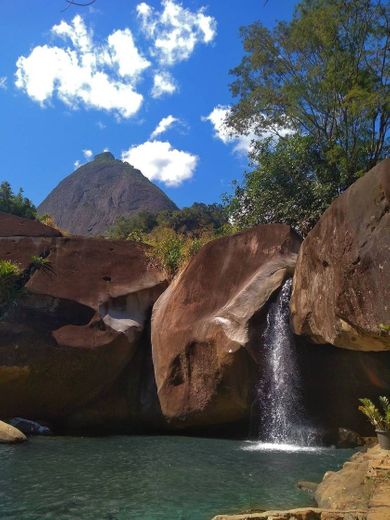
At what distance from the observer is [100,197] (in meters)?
118

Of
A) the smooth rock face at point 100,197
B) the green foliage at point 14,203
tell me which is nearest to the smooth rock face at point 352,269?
the green foliage at point 14,203

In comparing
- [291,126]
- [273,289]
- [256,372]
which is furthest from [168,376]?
Result: [291,126]

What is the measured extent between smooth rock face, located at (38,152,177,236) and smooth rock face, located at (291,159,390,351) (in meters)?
88.2

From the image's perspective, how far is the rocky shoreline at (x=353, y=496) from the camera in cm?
529

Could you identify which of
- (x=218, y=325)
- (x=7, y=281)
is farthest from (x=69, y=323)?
(x=218, y=325)

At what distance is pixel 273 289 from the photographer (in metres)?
12.5

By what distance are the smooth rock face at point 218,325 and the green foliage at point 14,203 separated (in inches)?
896

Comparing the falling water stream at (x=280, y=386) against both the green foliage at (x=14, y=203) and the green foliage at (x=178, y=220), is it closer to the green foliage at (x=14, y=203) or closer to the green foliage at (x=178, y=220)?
the green foliage at (x=14, y=203)

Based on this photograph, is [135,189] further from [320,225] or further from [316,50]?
[320,225]

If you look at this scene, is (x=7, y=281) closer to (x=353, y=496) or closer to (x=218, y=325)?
(x=218, y=325)

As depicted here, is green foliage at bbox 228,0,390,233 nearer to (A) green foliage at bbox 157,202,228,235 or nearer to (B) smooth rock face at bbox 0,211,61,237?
(B) smooth rock face at bbox 0,211,61,237

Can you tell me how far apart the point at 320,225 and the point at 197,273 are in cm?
479

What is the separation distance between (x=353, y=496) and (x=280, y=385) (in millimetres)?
5833

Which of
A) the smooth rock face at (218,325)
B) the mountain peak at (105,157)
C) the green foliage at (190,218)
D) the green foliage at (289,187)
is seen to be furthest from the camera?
the mountain peak at (105,157)
